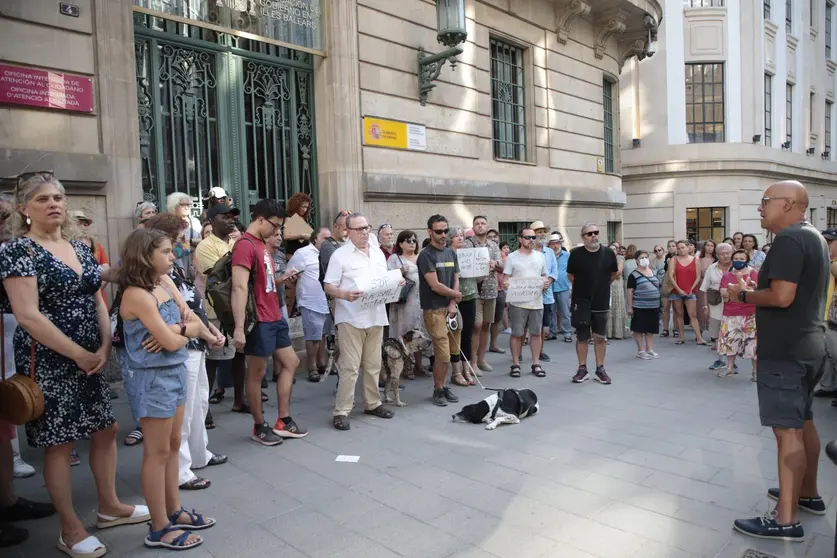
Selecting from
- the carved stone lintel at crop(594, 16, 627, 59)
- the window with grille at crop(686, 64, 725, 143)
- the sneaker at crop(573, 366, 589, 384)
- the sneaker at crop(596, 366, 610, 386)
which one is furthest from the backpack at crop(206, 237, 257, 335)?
the window with grille at crop(686, 64, 725, 143)

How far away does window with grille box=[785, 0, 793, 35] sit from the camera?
26594 millimetres

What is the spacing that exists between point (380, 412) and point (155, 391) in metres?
3.10

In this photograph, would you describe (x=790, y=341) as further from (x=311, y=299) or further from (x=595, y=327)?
(x=311, y=299)

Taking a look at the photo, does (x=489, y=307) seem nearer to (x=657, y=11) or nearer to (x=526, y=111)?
(x=526, y=111)

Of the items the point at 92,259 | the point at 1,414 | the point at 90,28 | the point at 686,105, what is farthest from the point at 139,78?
the point at 686,105

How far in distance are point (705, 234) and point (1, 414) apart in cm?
2455

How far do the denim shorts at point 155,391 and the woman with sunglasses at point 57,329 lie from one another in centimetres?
24

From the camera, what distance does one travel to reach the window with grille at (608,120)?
17.6 metres

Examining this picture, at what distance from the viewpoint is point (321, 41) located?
981 centimetres

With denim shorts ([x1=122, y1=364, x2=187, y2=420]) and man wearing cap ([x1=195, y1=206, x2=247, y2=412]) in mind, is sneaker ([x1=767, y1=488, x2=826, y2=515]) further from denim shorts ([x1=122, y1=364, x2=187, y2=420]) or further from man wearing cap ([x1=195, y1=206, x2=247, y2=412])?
man wearing cap ([x1=195, y1=206, x2=247, y2=412])

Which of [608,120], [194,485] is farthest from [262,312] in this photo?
[608,120]

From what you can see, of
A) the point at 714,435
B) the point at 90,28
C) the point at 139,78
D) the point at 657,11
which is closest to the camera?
the point at 714,435

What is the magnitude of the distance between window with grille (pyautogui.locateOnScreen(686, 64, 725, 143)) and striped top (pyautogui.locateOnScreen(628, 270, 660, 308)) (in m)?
15.7

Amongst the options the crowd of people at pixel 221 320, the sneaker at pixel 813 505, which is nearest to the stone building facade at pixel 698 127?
the crowd of people at pixel 221 320
